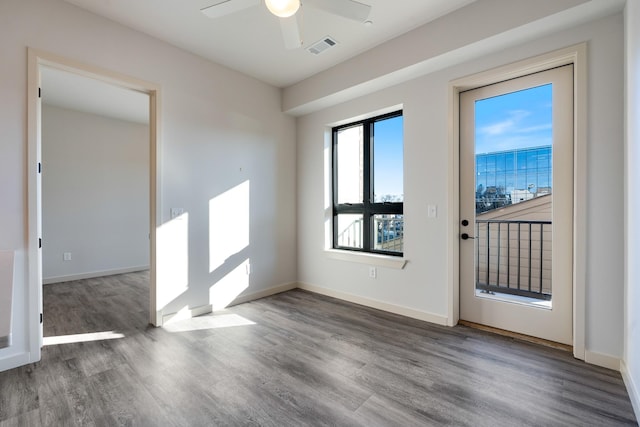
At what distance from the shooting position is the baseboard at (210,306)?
3.12 m

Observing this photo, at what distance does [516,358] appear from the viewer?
7.49ft

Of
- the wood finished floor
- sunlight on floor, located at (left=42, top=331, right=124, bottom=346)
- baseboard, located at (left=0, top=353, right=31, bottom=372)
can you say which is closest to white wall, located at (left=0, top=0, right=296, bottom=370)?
baseboard, located at (left=0, top=353, right=31, bottom=372)

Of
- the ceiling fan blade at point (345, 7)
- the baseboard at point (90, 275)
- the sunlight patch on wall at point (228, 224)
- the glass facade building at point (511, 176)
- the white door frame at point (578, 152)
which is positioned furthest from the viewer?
the baseboard at point (90, 275)

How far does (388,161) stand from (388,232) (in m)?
0.89

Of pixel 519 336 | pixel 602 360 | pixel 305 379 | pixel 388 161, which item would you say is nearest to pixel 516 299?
pixel 519 336

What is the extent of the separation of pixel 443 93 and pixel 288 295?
10.2ft

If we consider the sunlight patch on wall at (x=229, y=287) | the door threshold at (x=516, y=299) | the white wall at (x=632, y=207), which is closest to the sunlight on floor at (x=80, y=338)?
the sunlight patch on wall at (x=229, y=287)

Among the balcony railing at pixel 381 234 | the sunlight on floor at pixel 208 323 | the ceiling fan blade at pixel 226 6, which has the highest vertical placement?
the ceiling fan blade at pixel 226 6

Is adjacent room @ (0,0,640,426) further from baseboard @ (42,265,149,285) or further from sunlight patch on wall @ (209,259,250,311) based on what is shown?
baseboard @ (42,265,149,285)

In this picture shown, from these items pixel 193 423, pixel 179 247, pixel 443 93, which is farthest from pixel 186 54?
pixel 193 423

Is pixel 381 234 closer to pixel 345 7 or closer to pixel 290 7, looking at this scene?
pixel 345 7

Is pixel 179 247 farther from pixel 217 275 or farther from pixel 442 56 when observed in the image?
pixel 442 56

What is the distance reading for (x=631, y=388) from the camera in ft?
5.95

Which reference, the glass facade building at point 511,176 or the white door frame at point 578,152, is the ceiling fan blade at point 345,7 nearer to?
the white door frame at point 578,152
